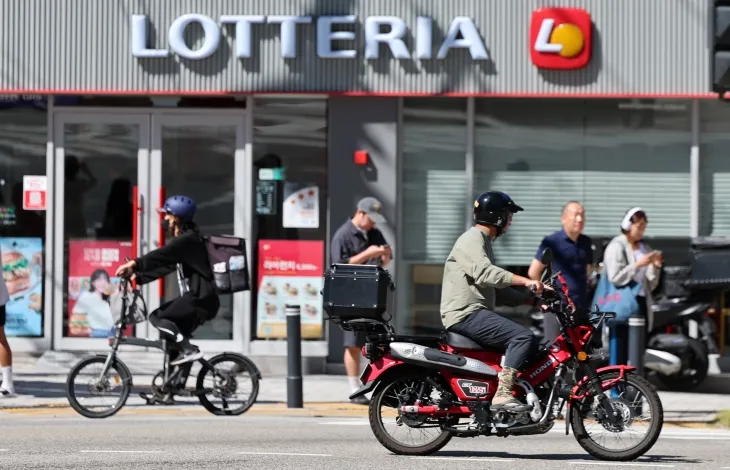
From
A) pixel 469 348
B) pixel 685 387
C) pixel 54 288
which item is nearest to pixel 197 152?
pixel 54 288

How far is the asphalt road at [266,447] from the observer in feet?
30.4

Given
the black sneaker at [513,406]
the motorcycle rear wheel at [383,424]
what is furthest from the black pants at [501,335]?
the motorcycle rear wheel at [383,424]

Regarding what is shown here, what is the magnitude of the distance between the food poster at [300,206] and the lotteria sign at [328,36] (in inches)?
55.0

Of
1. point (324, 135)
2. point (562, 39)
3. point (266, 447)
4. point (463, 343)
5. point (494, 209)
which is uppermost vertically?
point (562, 39)

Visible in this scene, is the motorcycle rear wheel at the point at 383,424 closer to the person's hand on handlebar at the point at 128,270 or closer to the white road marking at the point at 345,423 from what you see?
the white road marking at the point at 345,423

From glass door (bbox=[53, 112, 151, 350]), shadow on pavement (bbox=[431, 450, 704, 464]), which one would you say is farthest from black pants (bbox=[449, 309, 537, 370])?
glass door (bbox=[53, 112, 151, 350])

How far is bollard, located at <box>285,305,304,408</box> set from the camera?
43.7 feet

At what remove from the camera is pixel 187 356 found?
12.3 metres

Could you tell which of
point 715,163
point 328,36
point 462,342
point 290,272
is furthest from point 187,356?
point 715,163

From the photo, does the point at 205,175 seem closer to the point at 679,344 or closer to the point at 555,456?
the point at 679,344

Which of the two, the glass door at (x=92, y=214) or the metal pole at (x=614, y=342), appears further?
the glass door at (x=92, y=214)

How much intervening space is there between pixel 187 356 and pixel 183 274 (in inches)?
26.6

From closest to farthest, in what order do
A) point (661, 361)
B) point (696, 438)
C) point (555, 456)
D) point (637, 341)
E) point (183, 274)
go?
1. point (555, 456)
2. point (696, 438)
3. point (183, 274)
4. point (637, 341)
5. point (661, 361)

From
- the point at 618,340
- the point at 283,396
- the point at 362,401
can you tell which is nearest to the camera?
the point at 618,340
